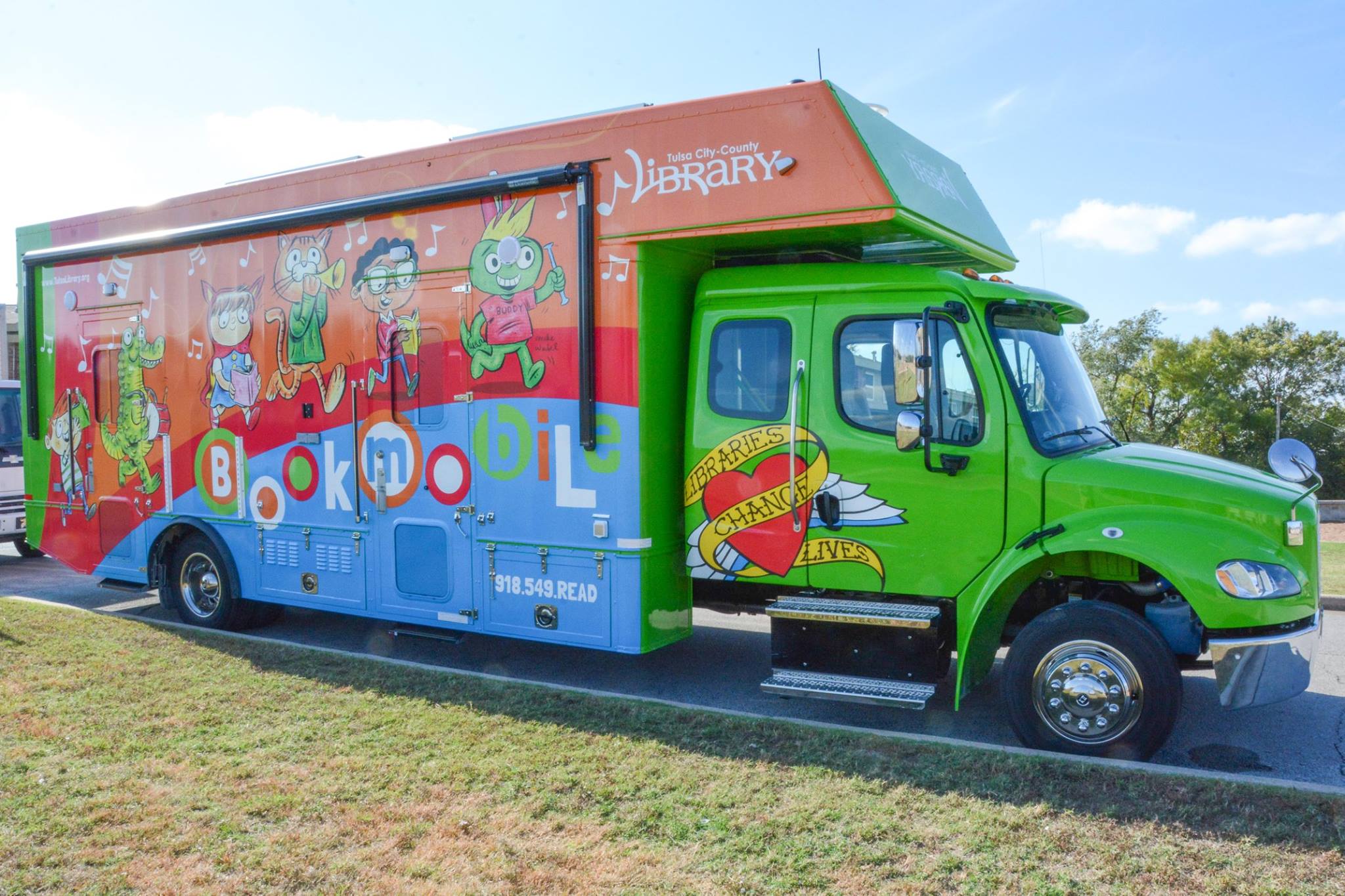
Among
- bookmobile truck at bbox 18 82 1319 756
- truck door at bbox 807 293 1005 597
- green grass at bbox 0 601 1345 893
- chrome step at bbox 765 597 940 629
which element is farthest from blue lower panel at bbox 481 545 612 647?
truck door at bbox 807 293 1005 597

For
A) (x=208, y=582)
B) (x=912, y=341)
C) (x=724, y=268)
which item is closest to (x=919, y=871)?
(x=912, y=341)

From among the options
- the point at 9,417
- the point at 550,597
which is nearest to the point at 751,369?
the point at 550,597

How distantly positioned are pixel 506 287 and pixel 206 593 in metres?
4.22

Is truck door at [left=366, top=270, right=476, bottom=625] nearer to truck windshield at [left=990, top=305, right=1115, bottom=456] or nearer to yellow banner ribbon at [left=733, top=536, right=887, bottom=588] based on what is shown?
yellow banner ribbon at [left=733, top=536, right=887, bottom=588]

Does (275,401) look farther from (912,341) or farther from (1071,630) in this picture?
(1071,630)

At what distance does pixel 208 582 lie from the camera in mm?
8734

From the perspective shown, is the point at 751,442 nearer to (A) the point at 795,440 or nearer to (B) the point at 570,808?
(A) the point at 795,440

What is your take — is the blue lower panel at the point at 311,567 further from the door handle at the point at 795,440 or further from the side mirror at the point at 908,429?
the side mirror at the point at 908,429

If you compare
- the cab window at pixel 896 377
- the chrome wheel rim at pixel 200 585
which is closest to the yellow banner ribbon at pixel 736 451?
the cab window at pixel 896 377

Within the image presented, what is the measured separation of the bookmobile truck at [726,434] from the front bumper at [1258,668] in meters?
0.01

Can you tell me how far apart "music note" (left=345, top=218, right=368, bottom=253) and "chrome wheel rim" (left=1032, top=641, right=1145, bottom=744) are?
5.44 m

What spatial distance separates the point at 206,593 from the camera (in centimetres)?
877

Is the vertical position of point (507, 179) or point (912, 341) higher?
point (507, 179)

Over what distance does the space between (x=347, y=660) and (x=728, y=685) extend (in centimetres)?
272
